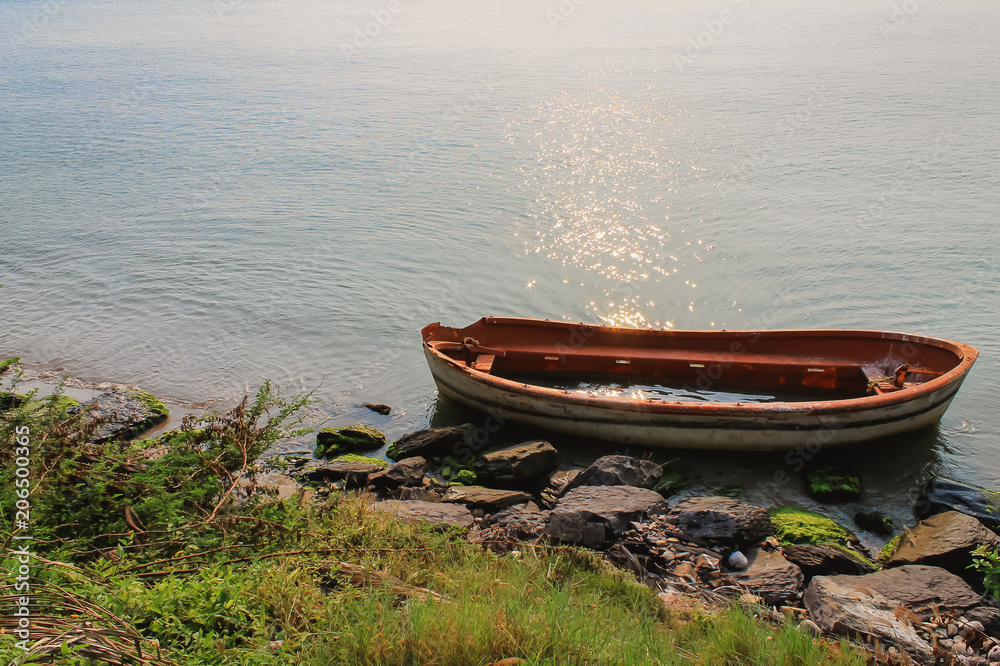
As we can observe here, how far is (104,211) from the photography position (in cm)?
1805

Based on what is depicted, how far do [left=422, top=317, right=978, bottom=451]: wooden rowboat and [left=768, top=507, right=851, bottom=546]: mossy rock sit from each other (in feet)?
3.81

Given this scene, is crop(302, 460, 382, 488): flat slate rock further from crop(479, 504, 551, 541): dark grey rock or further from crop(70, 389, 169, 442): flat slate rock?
crop(70, 389, 169, 442): flat slate rock

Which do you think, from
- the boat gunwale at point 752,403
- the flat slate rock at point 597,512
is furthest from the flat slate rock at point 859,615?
the boat gunwale at point 752,403

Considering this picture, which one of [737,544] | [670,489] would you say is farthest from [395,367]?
[737,544]

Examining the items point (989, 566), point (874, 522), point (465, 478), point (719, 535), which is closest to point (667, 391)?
point (874, 522)

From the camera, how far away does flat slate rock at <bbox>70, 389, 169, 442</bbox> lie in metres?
8.65

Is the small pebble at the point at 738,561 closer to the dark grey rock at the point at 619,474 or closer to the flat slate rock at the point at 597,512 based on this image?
the flat slate rock at the point at 597,512

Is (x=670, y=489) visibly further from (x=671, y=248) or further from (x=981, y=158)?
(x=981, y=158)

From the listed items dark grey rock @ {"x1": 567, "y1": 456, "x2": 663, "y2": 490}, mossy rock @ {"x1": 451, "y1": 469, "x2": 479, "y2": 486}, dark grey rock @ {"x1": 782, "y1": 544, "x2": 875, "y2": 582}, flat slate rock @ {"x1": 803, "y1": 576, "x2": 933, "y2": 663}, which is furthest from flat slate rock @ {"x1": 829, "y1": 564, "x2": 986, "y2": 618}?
mossy rock @ {"x1": 451, "y1": 469, "x2": 479, "y2": 486}

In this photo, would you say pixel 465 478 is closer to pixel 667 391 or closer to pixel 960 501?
pixel 667 391

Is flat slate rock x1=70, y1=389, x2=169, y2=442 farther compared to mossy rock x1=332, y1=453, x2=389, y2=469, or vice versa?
flat slate rock x1=70, y1=389, x2=169, y2=442

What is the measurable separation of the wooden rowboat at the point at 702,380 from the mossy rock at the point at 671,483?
389mm

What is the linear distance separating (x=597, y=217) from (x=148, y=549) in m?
13.1

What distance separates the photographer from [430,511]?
21.1 ft
